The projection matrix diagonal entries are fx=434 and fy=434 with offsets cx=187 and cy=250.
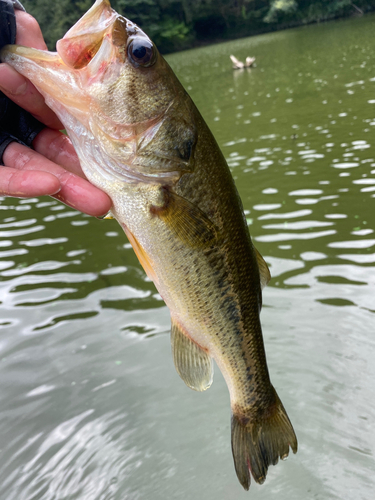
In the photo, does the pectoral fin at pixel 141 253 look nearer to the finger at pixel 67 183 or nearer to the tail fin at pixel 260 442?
the finger at pixel 67 183

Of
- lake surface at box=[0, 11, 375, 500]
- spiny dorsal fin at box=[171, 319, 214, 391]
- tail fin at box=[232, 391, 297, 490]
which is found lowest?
lake surface at box=[0, 11, 375, 500]

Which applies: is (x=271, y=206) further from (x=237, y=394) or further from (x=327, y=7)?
(x=327, y=7)

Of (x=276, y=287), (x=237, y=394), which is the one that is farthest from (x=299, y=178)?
(x=237, y=394)

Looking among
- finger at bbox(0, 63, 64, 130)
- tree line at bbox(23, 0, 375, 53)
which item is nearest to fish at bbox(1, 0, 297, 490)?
finger at bbox(0, 63, 64, 130)

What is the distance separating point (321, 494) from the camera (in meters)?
3.48

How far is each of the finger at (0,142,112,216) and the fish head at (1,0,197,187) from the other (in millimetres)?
92

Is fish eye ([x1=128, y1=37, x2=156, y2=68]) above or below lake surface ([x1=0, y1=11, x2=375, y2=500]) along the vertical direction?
above

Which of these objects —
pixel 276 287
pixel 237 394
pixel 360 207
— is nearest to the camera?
pixel 237 394

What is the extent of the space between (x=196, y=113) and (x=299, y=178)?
6.62 m

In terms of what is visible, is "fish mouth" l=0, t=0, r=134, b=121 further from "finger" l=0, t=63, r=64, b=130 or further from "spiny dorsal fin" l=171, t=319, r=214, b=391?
"spiny dorsal fin" l=171, t=319, r=214, b=391

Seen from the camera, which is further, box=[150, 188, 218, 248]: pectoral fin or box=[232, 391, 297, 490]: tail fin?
box=[232, 391, 297, 490]: tail fin

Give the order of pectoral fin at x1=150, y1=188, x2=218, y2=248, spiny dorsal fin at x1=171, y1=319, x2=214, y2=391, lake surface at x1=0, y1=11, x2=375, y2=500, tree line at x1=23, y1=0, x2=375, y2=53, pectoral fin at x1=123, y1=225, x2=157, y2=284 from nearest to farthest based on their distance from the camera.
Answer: pectoral fin at x1=150, y1=188, x2=218, y2=248
pectoral fin at x1=123, y1=225, x2=157, y2=284
spiny dorsal fin at x1=171, y1=319, x2=214, y2=391
lake surface at x1=0, y1=11, x2=375, y2=500
tree line at x1=23, y1=0, x2=375, y2=53

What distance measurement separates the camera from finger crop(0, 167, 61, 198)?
6.75 ft

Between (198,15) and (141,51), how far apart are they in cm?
6345
